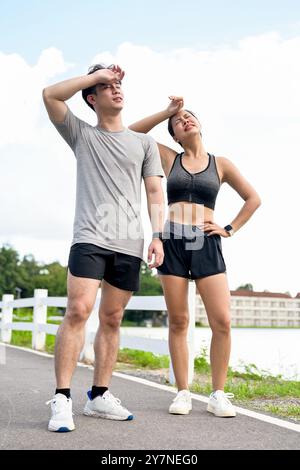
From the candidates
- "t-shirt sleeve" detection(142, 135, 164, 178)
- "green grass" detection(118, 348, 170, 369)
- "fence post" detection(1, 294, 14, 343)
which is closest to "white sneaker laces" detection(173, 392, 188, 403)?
"t-shirt sleeve" detection(142, 135, 164, 178)

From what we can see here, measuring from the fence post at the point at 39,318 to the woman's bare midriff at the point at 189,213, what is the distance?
7.08m

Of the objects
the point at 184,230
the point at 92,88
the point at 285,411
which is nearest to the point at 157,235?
the point at 184,230

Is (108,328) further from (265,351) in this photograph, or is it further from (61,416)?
(265,351)

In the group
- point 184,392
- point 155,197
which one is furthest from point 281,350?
point 155,197

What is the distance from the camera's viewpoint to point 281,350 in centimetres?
865

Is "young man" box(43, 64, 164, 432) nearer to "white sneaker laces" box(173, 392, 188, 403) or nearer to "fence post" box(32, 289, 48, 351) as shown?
"white sneaker laces" box(173, 392, 188, 403)

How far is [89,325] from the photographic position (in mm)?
8516

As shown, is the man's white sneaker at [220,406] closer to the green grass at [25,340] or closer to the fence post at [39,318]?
the fence post at [39,318]

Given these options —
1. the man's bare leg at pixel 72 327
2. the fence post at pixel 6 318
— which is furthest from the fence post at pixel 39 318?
the man's bare leg at pixel 72 327

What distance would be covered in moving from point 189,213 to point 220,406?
133 cm

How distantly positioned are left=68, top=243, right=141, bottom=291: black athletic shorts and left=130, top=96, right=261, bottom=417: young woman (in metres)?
0.45

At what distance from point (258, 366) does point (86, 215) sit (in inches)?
196
